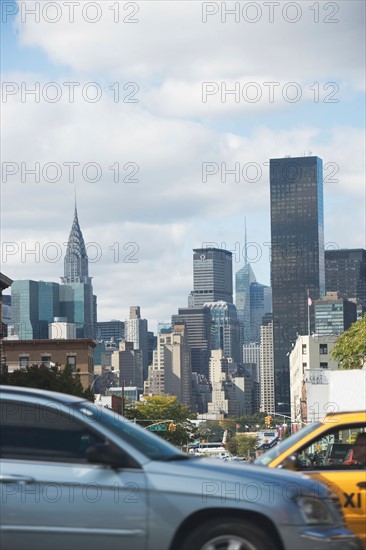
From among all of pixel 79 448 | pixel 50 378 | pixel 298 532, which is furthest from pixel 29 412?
pixel 50 378

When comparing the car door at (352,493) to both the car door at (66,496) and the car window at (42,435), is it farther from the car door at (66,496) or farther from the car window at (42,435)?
the car window at (42,435)

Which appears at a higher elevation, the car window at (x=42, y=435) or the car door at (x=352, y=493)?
the car window at (x=42, y=435)

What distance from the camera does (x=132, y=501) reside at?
10562 millimetres

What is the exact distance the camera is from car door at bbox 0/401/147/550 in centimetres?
1052

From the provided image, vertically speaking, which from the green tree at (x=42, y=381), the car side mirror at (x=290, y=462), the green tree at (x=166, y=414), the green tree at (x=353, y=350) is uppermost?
the green tree at (x=353, y=350)

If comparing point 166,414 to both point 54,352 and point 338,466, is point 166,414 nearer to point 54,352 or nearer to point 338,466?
point 54,352

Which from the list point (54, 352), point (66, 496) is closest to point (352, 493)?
point (66, 496)

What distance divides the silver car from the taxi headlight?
0.03 feet

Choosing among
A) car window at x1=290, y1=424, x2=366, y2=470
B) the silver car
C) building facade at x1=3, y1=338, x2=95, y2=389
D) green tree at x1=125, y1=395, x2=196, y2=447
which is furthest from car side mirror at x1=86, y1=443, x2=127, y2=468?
green tree at x1=125, y1=395, x2=196, y2=447

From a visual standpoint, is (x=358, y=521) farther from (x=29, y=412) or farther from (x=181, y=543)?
(x=29, y=412)

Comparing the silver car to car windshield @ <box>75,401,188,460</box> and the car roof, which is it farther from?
the car roof

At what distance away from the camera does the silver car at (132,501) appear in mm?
10508


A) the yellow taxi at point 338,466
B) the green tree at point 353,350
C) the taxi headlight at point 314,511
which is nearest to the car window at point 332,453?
the yellow taxi at point 338,466

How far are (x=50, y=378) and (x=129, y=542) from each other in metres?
57.1
